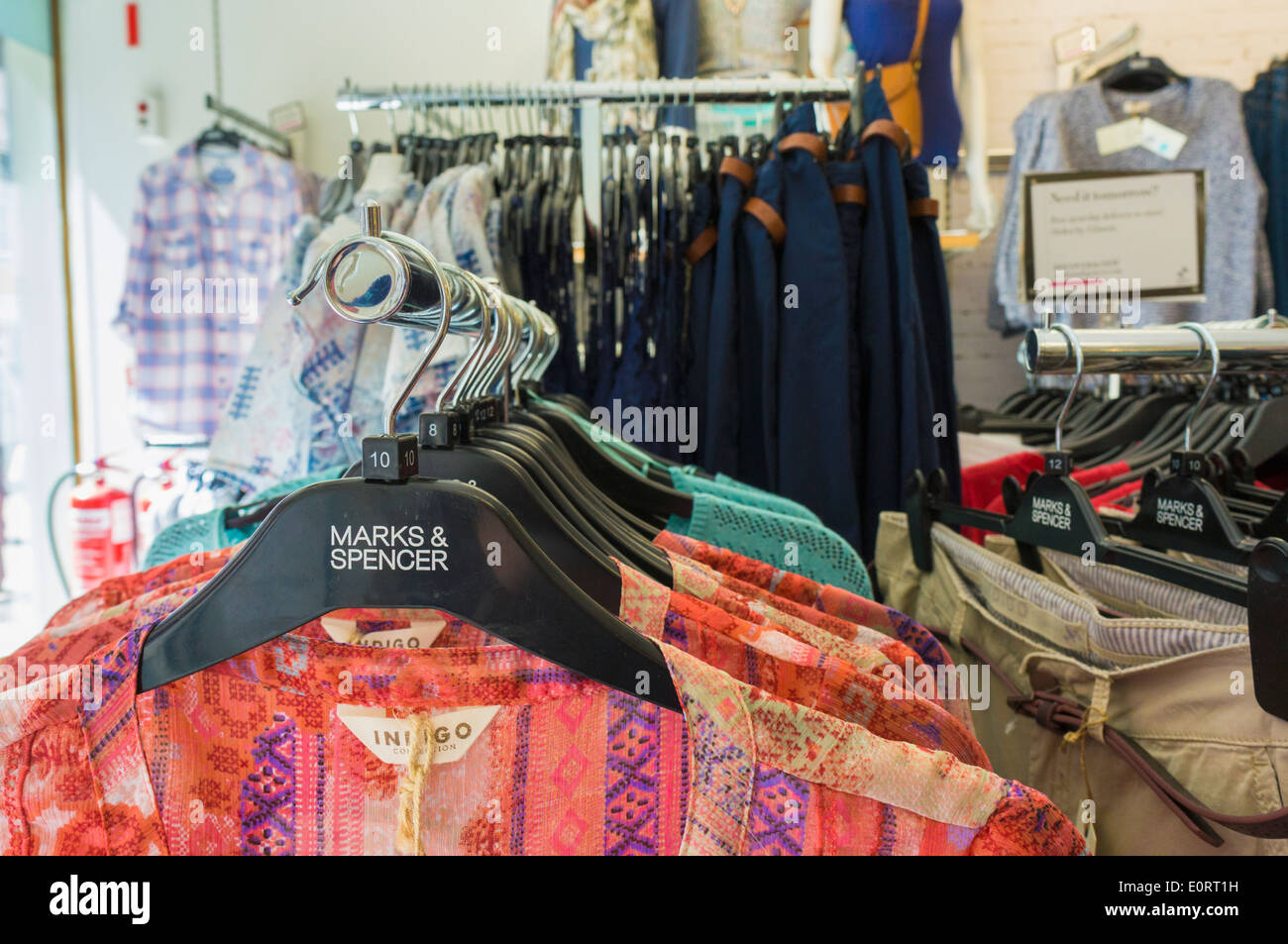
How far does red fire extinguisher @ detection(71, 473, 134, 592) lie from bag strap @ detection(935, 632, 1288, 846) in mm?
2043

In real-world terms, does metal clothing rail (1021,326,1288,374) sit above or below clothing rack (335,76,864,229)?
below

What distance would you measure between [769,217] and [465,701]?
1085 millimetres

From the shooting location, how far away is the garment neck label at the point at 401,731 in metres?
0.50

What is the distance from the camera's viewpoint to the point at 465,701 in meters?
0.51

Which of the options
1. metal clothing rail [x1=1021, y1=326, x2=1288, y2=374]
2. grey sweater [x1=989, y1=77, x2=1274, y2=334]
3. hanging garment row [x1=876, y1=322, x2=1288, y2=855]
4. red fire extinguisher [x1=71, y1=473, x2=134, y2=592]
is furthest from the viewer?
grey sweater [x1=989, y1=77, x2=1274, y2=334]

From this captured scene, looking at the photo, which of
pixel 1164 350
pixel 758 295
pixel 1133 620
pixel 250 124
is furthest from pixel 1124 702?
pixel 250 124

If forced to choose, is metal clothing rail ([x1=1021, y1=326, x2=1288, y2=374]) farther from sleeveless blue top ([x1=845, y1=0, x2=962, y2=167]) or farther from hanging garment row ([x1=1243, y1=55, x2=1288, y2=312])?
hanging garment row ([x1=1243, y1=55, x2=1288, y2=312])

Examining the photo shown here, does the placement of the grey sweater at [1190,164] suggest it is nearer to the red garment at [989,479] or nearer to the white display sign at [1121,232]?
the white display sign at [1121,232]

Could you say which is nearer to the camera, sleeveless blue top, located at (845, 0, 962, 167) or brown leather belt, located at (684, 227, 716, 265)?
brown leather belt, located at (684, 227, 716, 265)

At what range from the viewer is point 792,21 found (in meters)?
2.15

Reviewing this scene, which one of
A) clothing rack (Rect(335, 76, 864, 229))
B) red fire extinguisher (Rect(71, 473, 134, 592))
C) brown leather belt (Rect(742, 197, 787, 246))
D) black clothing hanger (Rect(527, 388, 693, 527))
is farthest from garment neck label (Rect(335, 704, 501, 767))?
red fire extinguisher (Rect(71, 473, 134, 592))

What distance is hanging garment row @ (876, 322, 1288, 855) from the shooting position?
1.88 ft

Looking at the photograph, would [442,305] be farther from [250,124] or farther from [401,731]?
[250,124]
